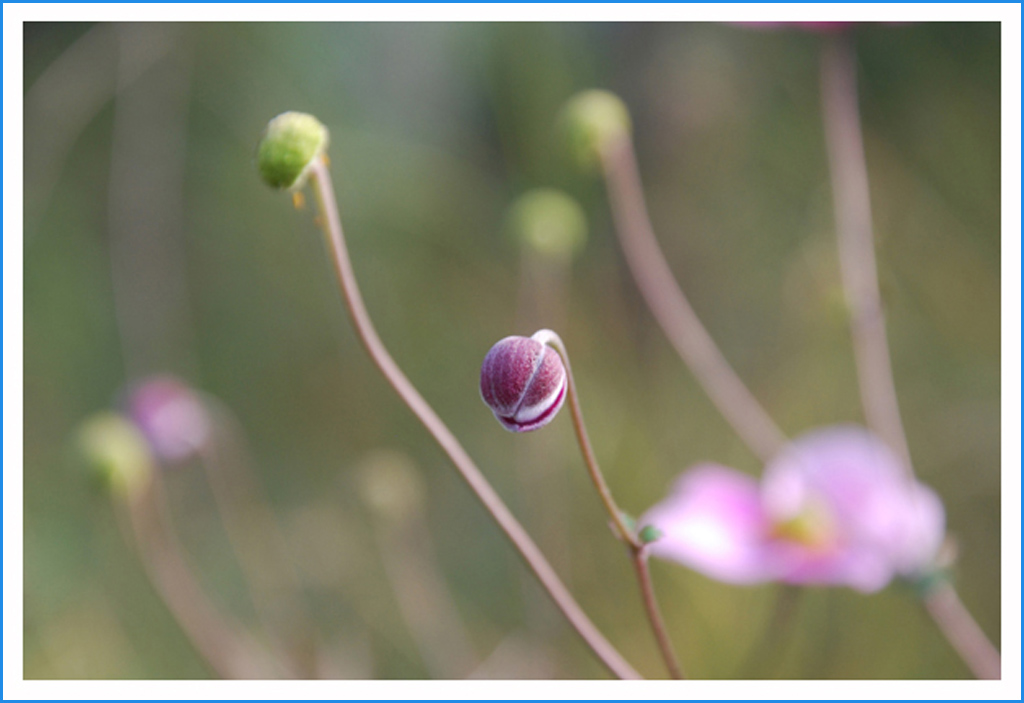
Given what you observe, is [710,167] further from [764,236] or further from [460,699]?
[460,699]

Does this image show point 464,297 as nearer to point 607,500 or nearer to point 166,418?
point 166,418

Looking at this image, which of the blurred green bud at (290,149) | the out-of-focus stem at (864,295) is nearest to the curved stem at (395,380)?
the blurred green bud at (290,149)

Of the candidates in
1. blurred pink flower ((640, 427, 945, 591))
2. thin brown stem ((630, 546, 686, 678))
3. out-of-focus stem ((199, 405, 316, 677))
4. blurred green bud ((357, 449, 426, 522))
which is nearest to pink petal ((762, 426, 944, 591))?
blurred pink flower ((640, 427, 945, 591))

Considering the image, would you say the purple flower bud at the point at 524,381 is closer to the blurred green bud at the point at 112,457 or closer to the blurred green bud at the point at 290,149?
the blurred green bud at the point at 290,149

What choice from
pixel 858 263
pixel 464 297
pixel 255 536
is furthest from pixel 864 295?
pixel 255 536

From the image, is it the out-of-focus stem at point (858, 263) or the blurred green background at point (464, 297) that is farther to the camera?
the blurred green background at point (464, 297)

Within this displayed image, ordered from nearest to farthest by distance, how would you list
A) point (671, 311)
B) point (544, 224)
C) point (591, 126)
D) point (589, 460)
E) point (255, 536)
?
point (589, 460), point (591, 126), point (544, 224), point (671, 311), point (255, 536)
